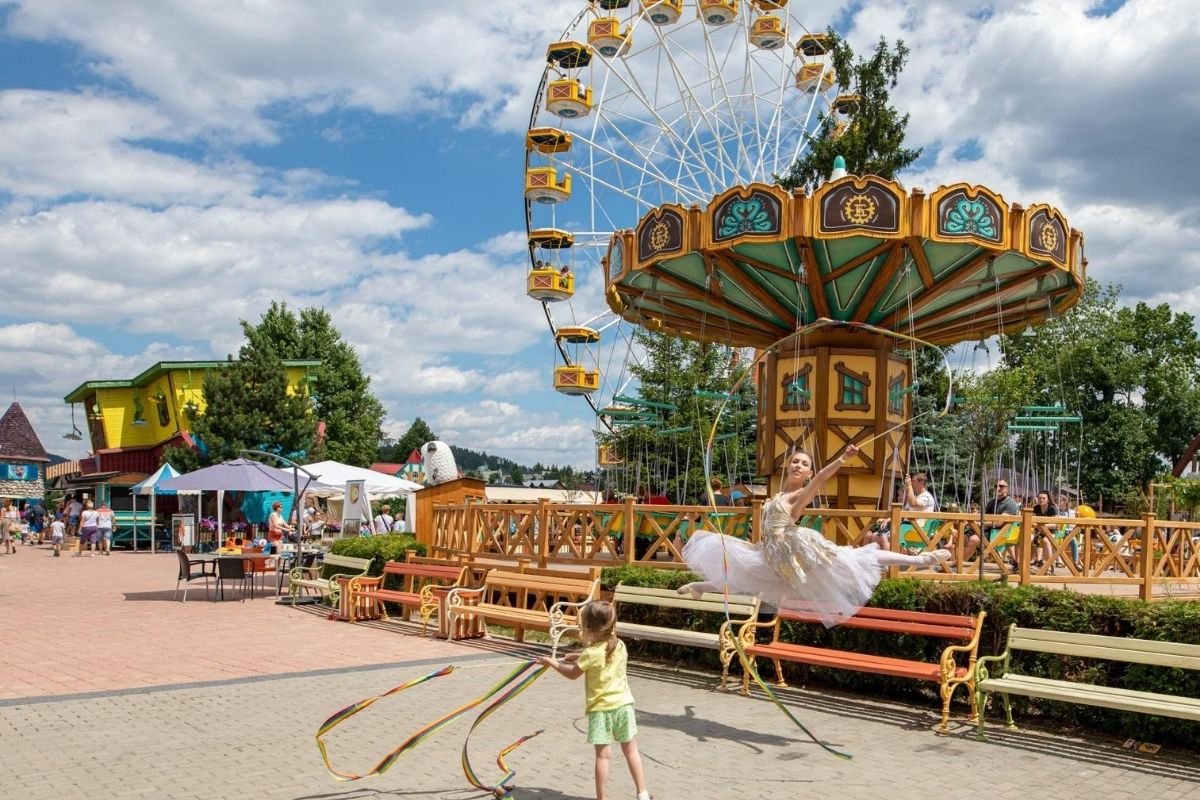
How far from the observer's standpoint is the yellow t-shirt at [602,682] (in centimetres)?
602

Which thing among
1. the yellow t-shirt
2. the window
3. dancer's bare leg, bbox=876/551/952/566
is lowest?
the yellow t-shirt

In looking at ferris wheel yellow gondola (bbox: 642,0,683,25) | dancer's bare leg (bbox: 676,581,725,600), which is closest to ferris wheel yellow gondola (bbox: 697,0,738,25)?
ferris wheel yellow gondola (bbox: 642,0,683,25)

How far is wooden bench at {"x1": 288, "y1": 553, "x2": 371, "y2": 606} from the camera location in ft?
55.7

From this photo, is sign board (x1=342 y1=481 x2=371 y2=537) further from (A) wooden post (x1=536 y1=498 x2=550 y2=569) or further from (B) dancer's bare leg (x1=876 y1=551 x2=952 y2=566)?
(B) dancer's bare leg (x1=876 y1=551 x2=952 y2=566)

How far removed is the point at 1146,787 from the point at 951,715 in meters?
2.26

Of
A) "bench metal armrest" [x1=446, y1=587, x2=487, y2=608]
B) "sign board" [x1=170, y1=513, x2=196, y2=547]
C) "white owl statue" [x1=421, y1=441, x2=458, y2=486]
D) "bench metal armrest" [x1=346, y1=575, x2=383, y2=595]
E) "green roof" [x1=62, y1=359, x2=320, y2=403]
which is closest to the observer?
"bench metal armrest" [x1=446, y1=587, x2=487, y2=608]

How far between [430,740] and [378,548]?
31.3ft

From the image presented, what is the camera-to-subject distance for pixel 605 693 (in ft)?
19.8

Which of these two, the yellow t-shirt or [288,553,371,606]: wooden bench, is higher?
the yellow t-shirt

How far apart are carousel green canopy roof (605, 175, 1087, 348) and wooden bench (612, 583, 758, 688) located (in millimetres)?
6228

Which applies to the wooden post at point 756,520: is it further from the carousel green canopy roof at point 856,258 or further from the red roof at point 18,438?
the red roof at point 18,438

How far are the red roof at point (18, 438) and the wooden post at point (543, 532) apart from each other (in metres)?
51.0

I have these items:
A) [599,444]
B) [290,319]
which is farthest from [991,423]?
[290,319]

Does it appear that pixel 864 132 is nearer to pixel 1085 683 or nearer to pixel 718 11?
pixel 718 11
